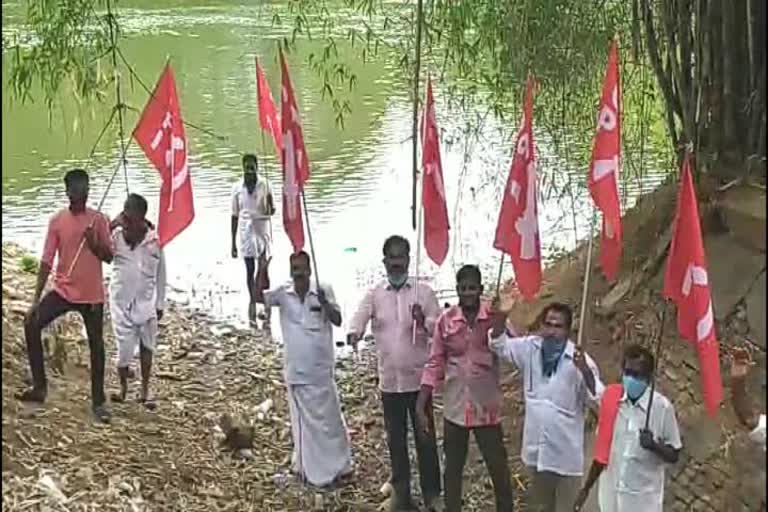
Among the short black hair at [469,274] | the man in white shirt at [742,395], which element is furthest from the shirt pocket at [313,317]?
the man in white shirt at [742,395]

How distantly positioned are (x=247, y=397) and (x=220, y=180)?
6725 millimetres

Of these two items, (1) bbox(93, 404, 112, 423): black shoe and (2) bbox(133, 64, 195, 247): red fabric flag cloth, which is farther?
(1) bbox(93, 404, 112, 423): black shoe

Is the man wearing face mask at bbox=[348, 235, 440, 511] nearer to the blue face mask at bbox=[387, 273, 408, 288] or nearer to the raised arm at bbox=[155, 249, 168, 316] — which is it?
the blue face mask at bbox=[387, 273, 408, 288]

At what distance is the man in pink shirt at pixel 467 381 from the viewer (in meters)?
5.29

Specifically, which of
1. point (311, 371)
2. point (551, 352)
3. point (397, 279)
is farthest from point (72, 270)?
point (551, 352)

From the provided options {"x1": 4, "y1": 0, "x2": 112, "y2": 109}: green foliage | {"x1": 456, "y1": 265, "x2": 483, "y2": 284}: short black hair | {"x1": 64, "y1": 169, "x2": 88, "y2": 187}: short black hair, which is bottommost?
{"x1": 456, "y1": 265, "x2": 483, "y2": 284}: short black hair

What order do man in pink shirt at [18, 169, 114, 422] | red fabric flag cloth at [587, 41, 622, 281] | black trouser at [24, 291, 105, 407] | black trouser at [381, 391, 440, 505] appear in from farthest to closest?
black trouser at [24, 291, 105, 407] → man in pink shirt at [18, 169, 114, 422] → black trouser at [381, 391, 440, 505] → red fabric flag cloth at [587, 41, 622, 281]

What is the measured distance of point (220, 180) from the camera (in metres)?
14.4

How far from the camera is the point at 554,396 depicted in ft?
16.4

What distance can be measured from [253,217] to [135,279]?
8.99ft

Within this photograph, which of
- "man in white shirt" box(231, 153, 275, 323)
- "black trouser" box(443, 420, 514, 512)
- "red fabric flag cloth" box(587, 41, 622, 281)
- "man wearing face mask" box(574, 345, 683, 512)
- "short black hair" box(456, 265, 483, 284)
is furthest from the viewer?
"man in white shirt" box(231, 153, 275, 323)

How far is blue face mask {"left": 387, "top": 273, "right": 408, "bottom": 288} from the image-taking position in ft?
18.4

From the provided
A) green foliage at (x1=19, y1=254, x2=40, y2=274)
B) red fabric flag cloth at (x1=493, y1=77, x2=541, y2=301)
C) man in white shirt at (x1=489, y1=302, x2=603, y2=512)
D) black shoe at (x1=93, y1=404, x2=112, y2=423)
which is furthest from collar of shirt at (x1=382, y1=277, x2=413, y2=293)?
green foliage at (x1=19, y1=254, x2=40, y2=274)

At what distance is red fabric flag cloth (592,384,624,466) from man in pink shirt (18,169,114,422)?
264 centimetres
